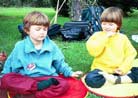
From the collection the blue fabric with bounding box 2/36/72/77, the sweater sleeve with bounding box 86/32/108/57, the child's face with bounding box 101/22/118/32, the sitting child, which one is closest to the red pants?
the sitting child

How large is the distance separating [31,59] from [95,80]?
2.08ft

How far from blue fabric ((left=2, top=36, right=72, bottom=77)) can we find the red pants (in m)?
0.10

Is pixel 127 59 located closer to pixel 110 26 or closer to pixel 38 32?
pixel 110 26

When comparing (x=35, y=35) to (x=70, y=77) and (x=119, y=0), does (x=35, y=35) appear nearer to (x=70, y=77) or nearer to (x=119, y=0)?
(x=70, y=77)

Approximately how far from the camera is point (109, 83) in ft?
13.4

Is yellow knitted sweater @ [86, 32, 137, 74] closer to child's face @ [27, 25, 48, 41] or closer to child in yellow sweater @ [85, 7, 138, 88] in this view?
child in yellow sweater @ [85, 7, 138, 88]

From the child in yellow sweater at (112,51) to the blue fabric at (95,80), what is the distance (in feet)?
0.30

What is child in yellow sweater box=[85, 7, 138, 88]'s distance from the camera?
4.22 metres

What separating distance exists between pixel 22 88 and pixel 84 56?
3.52 m

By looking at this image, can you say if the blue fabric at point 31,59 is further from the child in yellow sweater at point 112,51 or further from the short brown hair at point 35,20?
the child in yellow sweater at point 112,51

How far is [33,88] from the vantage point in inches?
148

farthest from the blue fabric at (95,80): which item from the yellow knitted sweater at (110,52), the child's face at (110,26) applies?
the child's face at (110,26)

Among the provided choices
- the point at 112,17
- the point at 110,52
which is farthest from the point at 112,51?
the point at 112,17

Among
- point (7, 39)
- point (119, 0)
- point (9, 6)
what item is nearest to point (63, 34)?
point (7, 39)
